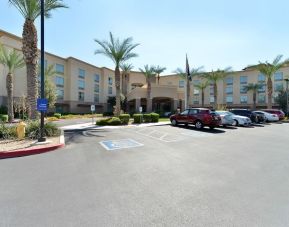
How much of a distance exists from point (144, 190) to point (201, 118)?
48.0 feet

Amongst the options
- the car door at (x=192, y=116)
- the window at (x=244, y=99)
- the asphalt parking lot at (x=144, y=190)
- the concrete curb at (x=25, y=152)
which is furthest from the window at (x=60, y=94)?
the window at (x=244, y=99)

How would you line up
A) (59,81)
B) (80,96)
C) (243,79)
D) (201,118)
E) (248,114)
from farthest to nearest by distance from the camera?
(243,79), (80,96), (59,81), (248,114), (201,118)

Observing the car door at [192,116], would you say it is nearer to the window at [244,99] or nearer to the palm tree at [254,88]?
the palm tree at [254,88]

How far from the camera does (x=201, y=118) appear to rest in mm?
19062

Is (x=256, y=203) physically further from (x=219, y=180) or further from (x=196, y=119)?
(x=196, y=119)

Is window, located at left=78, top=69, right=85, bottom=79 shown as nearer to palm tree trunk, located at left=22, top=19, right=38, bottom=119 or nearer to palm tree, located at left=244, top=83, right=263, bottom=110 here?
palm tree, located at left=244, top=83, right=263, bottom=110

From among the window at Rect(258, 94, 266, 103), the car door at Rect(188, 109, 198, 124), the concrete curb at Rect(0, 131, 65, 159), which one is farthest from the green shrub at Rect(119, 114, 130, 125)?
the window at Rect(258, 94, 266, 103)

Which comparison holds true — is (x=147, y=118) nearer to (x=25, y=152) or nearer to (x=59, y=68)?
(x=25, y=152)

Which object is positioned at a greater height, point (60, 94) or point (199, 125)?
point (60, 94)

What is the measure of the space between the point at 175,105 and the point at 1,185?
42556 mm

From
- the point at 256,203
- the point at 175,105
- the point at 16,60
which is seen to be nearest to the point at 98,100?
the point at 175,105

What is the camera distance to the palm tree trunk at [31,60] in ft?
47.8

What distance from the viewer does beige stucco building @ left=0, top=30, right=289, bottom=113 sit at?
43875 mm

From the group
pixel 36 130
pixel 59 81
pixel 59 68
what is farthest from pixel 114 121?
pixel 59 68
